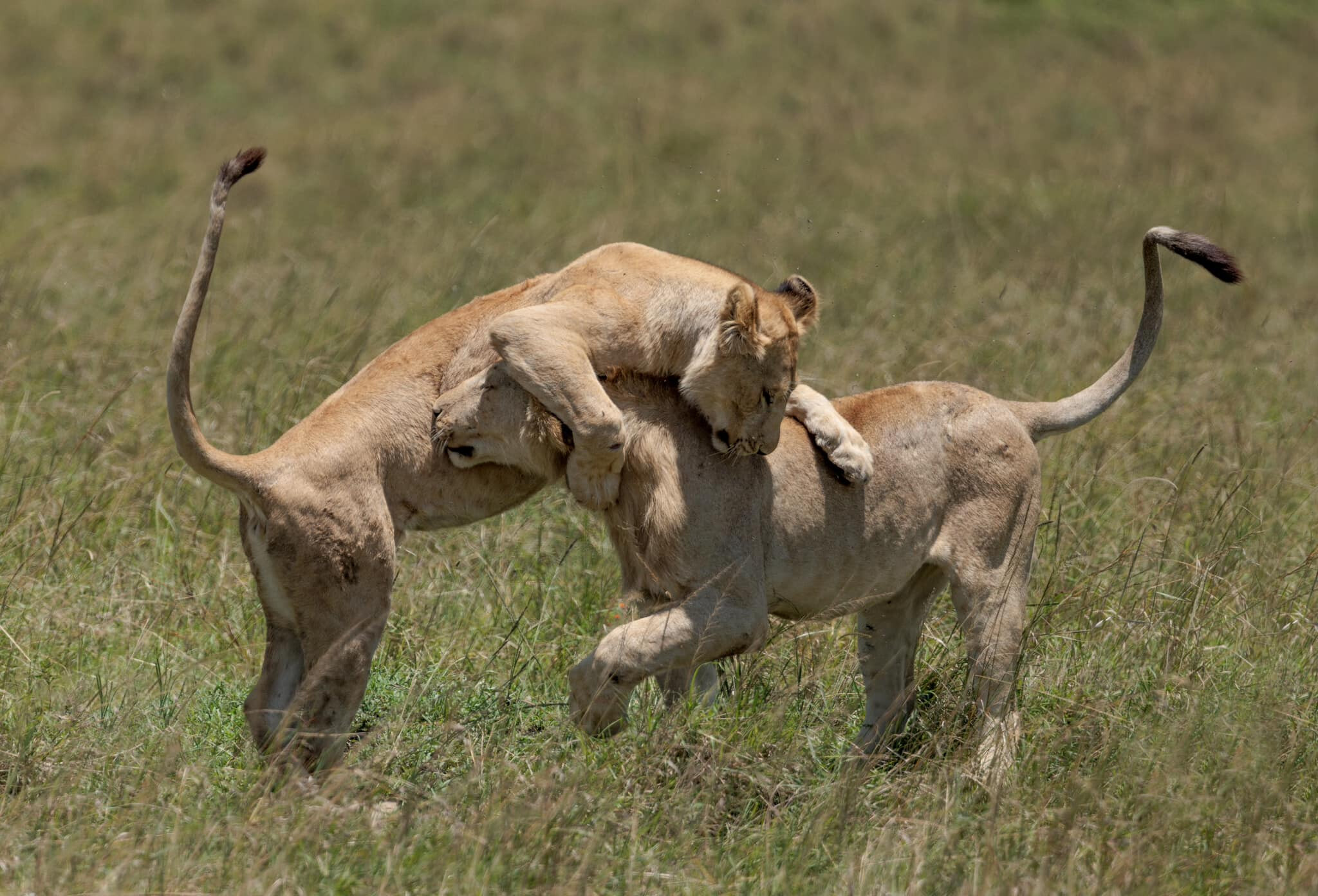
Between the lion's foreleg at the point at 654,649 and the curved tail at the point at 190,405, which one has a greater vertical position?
the curved tail at the point at 190,405

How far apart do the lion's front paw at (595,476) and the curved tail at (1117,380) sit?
1.53m

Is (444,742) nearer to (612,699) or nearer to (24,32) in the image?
(612,699)

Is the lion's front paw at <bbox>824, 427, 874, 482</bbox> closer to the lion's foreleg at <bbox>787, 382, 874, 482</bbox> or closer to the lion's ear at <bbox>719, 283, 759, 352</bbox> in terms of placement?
the lion's foreleg at <bbox>787, 382, 874, 482</bbox>

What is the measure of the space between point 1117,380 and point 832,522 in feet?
3.93

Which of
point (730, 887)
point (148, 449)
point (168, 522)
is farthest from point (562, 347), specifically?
point (148, 449)

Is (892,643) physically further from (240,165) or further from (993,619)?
(240,165)

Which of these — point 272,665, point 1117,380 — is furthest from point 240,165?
point 1117,380

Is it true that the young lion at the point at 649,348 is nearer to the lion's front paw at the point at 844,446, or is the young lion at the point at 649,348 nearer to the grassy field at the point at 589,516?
the lion's front paw at the point at 844,446

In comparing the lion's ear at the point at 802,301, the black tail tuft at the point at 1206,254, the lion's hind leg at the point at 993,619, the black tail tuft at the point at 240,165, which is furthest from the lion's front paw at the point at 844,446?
the black tail tuft at the point at 240,165

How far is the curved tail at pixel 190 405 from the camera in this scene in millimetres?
4105

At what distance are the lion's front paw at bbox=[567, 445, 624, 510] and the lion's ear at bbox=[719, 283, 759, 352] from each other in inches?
18.7

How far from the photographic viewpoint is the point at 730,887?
3.89 metres

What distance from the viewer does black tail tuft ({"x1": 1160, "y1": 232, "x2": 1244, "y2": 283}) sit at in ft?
16.3

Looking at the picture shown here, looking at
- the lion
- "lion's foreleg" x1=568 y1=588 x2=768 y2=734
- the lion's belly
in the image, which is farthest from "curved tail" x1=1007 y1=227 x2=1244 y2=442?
"lion's foreleg" x1=568 y1=588 x2=768 y2=734
